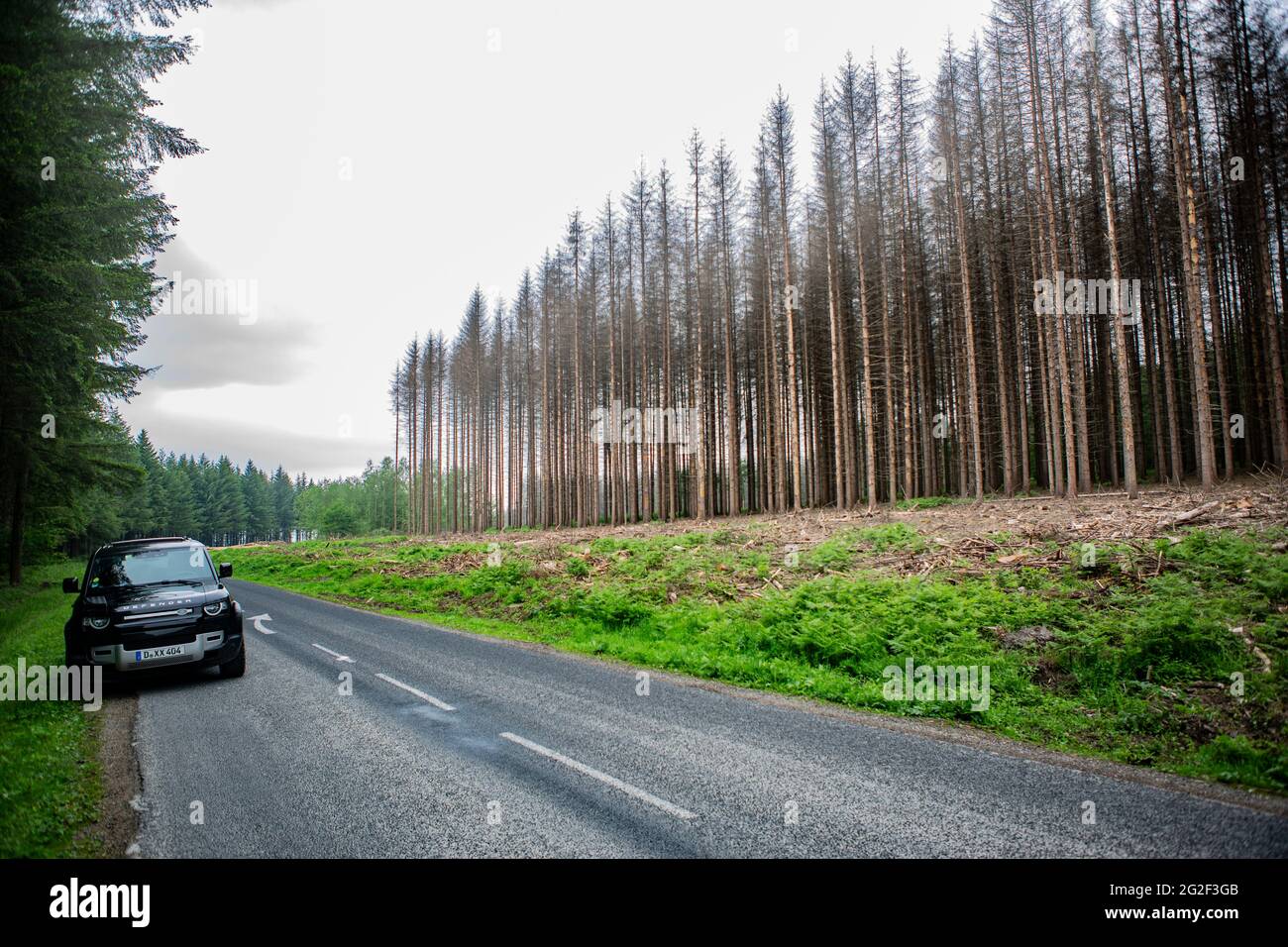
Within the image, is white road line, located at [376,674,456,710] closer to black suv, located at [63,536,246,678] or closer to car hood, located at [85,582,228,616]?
black suv, located at [63,536,246,678]

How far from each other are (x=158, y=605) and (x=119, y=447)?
23.9 m

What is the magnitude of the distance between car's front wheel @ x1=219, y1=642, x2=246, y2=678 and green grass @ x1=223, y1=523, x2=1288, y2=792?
5474 millimetres

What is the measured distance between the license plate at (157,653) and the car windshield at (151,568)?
134 centimetres

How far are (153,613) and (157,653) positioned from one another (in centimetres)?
58

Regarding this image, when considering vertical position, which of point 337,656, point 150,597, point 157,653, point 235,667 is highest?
point 150,597

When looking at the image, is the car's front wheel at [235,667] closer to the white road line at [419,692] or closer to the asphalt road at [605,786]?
the asphalt road at [605,786]

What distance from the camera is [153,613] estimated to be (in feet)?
26.2

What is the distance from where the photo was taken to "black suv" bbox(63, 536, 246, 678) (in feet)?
25.5

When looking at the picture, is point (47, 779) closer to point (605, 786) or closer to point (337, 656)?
point (605, 786)

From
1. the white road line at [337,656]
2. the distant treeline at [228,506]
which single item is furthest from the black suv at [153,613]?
the distant treeline at [228,506]

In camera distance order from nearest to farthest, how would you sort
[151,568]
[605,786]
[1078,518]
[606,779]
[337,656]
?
1. [605,786]
2. [606,779]
3. [151,568]
4. [337,656]
5. [1078,518]

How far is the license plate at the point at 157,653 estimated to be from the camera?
784cm

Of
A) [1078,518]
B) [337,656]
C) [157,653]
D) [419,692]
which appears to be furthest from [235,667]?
[1078,518]

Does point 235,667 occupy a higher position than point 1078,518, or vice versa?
point 1078,518
